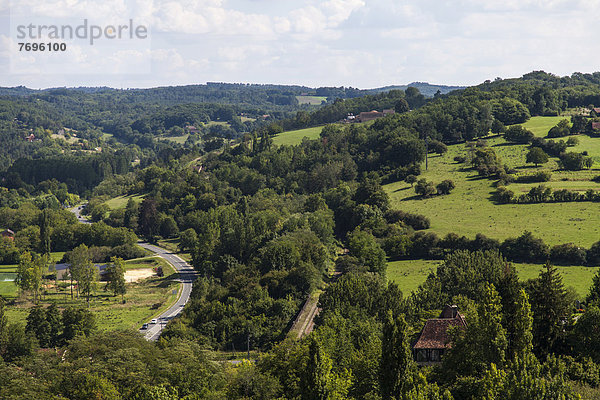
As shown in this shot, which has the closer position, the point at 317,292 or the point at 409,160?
the point at 317,292

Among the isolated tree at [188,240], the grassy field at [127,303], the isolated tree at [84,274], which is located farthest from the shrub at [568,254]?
the isolated tree at [188,240]

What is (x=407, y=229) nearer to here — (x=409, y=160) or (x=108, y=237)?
(x=409, y=160)

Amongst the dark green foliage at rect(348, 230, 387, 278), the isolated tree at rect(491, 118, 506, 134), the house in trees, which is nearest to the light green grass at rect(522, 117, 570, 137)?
the isolated tree at rect(491, 118, 506, 134)

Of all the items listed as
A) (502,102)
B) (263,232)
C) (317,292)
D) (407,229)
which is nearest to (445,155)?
(502,102)

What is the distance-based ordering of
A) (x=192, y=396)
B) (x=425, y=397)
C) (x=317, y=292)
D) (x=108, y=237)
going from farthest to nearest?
(x=108, y=237), (x=317, y=292), (x=192, y=396), (x=425, y=397)

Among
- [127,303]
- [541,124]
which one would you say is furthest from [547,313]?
[541,124]

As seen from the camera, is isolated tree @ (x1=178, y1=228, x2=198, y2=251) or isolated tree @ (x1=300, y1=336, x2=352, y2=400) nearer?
isolated tree @ (x1=300, y1=336, x2=352, y2=400)

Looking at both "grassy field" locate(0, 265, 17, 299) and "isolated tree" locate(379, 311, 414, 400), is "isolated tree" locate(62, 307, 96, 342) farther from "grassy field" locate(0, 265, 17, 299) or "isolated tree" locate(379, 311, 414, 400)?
"isolated tree" locate(379, 311, 414, 400)
